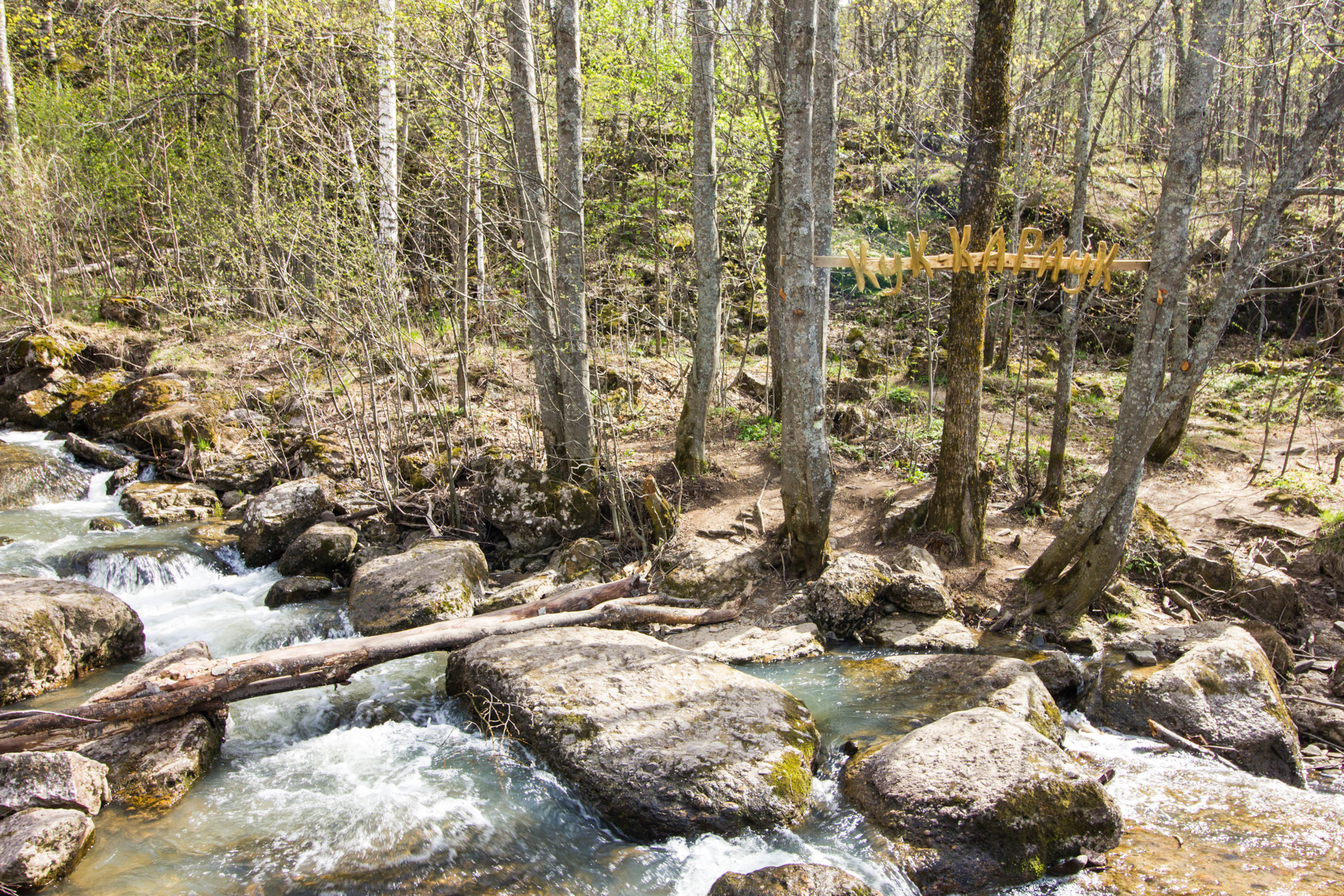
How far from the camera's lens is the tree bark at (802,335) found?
22.4 feet

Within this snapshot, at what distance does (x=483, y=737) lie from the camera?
5.36 meters

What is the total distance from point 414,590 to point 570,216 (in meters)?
4.37

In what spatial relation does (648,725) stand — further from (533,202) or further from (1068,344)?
(1068,344)

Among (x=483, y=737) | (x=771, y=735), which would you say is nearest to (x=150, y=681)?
(x=483, y=737)

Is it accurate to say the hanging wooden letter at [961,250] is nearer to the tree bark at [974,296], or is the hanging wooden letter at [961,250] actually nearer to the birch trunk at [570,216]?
the tree bark at [974,296]

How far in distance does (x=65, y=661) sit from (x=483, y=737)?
11.6 ft

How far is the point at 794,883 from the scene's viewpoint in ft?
11.7

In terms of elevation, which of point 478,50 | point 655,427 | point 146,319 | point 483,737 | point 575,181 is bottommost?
point 483,737

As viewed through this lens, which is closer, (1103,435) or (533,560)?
(533,560)

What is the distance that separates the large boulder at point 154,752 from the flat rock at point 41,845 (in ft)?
1.44

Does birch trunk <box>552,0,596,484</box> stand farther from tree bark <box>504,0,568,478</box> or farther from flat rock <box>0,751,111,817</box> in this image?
flat rock <box>0,751,111,817</box>

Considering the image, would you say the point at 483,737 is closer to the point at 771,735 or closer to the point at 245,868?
the point at 245,868

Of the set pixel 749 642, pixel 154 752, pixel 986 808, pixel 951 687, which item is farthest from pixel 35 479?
pixel 986 808

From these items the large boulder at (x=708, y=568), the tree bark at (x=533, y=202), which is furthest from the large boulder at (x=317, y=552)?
the large boulder at (x=708, y=568)
